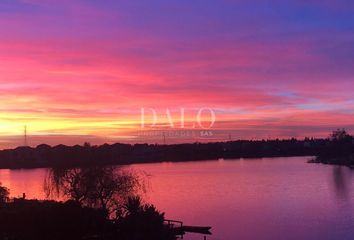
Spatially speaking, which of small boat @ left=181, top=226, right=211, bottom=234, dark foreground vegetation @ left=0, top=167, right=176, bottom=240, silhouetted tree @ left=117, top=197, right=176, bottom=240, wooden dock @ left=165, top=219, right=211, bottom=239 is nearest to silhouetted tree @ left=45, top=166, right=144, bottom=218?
dark foreground vegetation @ left=0, top=167, right=176, bottom=240

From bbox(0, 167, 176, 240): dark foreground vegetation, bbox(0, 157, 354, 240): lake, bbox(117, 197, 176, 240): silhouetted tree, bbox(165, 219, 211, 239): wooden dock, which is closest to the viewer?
bbox(0, 167, 176, 240): dark foreground vegetation

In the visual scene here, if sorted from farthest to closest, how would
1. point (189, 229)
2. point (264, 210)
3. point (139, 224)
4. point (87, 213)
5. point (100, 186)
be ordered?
point (264, 210), point (189, 229), point (100, 186), point (139, 224), point (87, 213)

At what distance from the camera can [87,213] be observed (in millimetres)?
34906

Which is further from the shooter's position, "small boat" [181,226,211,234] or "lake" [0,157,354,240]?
"lake" [0,157,354,240]

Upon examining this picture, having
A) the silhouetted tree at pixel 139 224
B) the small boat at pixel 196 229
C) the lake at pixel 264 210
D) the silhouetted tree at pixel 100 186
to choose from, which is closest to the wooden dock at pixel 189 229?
the small boat at pixel 196 229

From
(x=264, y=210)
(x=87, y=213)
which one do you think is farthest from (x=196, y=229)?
(x=264, y=210)

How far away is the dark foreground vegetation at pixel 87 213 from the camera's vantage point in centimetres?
3206

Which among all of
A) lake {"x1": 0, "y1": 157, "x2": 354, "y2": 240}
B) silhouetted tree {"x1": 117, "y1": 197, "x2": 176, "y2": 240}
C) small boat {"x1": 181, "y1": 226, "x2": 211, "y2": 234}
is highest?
silhouetted tree {"x1": 117, "y1": 197, "x2": 176, "y2": 240}

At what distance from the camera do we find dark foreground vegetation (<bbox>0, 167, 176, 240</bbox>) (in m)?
32.1

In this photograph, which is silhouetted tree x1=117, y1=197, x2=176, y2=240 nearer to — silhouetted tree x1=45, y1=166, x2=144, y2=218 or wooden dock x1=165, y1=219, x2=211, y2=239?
silhouetted tree x1=45, y1=166, x2=144, y2=218

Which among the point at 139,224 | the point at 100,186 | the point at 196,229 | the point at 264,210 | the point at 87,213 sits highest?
the point at 100,186

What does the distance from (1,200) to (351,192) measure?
55.0 meters

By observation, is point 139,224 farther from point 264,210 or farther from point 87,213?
point 264,210

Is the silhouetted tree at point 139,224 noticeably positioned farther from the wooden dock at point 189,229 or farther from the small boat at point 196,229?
the small boat at point 196,229
